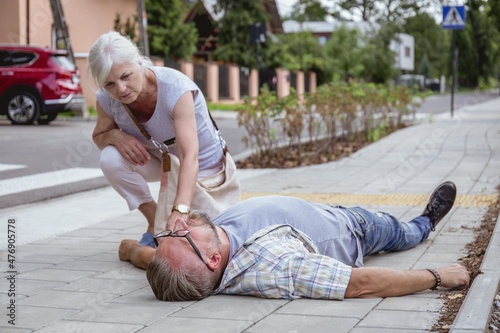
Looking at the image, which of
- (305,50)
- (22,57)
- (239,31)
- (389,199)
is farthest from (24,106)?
(305,50)

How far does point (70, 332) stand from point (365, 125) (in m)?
11.7

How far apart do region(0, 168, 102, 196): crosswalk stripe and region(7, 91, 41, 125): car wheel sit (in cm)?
939

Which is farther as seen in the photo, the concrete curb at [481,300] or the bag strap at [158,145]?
the bag strap at [158,145]

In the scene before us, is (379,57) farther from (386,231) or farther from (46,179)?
(386,231)

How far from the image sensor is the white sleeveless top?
19.0 ft

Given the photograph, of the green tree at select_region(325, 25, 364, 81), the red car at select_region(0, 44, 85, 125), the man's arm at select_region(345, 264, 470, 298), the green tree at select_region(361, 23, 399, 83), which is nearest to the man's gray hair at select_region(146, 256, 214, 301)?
the man's arm at select_region(345, 264, 470, 298)

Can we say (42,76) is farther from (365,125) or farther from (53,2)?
(365,125)

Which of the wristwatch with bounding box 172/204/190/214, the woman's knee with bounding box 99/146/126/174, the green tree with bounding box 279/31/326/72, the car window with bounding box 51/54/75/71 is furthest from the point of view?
the green tree with bounding box 279/31/326/72

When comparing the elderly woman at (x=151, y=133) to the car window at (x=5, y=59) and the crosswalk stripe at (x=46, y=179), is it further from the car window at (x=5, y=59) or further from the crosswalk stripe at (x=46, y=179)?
the car window at (x=5, y=59)

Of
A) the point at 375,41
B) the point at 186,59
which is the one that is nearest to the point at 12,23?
the point at 186,59

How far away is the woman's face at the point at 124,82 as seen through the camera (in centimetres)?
542

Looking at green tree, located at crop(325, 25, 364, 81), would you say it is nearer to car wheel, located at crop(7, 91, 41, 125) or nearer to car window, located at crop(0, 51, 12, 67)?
car window, located at crop(0, 51, 12, 67)

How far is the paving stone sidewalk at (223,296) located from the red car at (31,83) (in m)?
11.3

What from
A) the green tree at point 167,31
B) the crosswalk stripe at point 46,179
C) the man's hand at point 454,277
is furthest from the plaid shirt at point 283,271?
the green tree at point 167,31
